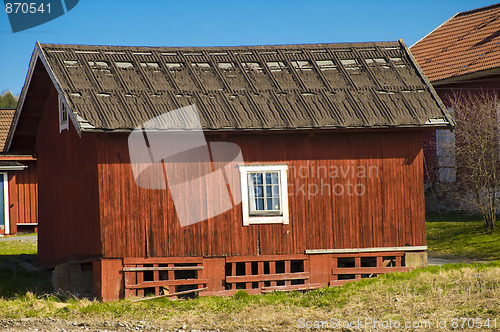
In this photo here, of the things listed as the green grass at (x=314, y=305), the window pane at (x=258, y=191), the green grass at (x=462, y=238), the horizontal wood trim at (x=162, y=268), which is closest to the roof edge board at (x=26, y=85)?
the green grass at (x=314, y=305)

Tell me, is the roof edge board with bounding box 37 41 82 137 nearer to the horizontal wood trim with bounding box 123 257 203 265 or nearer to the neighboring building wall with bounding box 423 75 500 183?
the horizontal wood trim with bounding box 123 257 203 265

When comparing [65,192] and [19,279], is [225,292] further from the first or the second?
[19,279]

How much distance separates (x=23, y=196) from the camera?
3022cm

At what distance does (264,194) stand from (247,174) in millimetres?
614

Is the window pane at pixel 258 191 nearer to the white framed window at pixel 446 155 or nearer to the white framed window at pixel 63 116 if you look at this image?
the white framed window at pixel 63 116

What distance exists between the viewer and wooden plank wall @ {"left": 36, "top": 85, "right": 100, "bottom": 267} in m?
17.2

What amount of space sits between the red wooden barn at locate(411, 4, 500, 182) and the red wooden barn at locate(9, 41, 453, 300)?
28.5 feet

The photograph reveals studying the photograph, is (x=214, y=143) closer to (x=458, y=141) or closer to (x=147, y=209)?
(x=147, y=209)

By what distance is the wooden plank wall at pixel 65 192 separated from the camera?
17.2 metres

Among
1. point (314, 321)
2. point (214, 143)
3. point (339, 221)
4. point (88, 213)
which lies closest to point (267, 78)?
point (214, 143)

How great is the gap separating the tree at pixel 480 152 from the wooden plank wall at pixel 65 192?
12.5 m

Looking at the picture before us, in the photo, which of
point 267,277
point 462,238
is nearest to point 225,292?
point 267,277

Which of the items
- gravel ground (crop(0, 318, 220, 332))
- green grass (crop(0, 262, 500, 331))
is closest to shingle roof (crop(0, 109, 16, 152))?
green grass (crop(0, 262, 500, 331))

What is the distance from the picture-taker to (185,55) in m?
19.0
